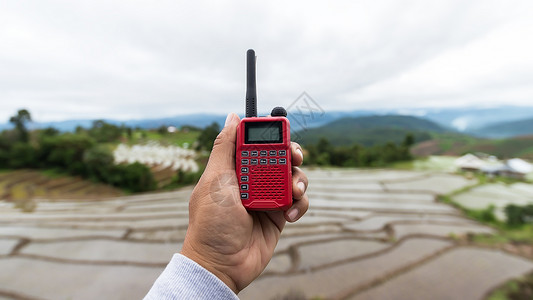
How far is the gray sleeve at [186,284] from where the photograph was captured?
1.90 feet

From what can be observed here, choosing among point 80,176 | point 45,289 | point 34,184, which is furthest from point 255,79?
point 80,176

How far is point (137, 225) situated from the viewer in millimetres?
3232

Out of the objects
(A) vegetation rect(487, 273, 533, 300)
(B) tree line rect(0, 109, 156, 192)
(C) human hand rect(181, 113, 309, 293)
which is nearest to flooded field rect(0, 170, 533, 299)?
(A) vegetation rect(487, 273, 533, 300)

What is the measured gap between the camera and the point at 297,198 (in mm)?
844

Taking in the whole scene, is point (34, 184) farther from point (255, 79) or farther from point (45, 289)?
point (255, 79)

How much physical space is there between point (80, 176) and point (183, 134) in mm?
3327

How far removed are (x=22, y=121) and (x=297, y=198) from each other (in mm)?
8131

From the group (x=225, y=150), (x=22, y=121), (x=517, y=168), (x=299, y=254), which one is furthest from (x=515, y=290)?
(x=22, y=121)

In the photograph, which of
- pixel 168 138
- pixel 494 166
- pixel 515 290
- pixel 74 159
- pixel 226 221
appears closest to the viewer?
pixel 226 221

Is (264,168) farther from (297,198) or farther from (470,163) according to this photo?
(470,163)

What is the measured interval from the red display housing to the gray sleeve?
0.90ft

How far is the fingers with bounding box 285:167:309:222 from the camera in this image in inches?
32.3

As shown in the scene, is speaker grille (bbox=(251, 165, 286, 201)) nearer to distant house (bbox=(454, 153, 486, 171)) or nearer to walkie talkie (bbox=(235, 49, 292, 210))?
walkie talkie (bbox=(235, 49, 292, 210))

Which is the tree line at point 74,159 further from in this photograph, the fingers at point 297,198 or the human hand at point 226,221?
the fingers at point 297,198
